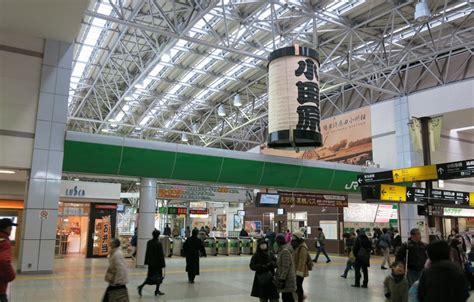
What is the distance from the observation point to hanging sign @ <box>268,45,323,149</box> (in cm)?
1209

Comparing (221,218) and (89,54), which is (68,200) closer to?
(89,54)

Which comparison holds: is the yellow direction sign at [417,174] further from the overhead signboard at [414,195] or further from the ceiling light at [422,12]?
the ceiling light at [422,12]

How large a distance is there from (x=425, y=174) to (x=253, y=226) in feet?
65.0

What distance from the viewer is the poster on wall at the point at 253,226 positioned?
32600mm

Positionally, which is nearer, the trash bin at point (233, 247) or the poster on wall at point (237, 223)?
the trash bin at point (233, 247)

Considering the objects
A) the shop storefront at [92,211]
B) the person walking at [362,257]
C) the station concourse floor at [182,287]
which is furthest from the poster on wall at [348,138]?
the shop storefront at [92,211]

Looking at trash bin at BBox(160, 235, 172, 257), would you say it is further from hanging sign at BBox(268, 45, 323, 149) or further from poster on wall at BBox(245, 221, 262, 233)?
poster on wall at BBox(245, 221, 262, 233)

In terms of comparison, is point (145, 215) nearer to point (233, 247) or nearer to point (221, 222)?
point (233, 247)

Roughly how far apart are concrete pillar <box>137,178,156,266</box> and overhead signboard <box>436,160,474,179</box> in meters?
9.85

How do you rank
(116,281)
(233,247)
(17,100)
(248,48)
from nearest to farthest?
(116,281) < (17,100) < (248,48) < (233,247)

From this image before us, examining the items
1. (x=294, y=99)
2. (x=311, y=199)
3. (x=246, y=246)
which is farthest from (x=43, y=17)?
(x=246, y=246)

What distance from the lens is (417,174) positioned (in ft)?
49.7

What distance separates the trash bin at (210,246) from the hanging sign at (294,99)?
11152 mm

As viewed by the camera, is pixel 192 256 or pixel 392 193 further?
pixel 392 193
